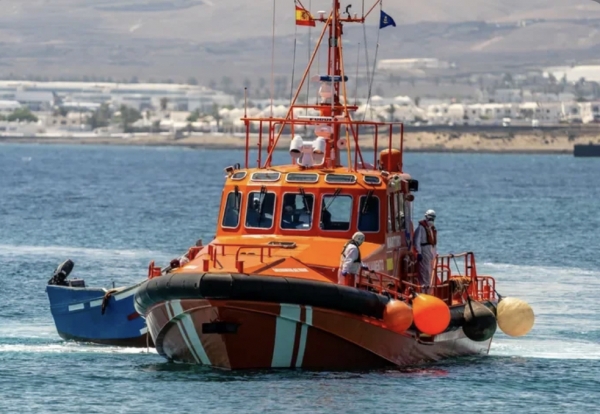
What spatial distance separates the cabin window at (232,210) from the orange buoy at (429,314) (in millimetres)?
3038

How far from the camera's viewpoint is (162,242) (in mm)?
49750

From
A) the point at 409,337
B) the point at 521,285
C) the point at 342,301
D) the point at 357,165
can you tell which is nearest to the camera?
the point at 342,301

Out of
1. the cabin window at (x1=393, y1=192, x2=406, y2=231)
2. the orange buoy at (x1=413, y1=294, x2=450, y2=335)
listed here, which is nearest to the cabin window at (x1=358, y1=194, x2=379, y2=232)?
the cabin window at (x1=393, y1=192, x2=406, y2=231)

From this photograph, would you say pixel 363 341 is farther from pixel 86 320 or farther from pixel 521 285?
pixel 521 285

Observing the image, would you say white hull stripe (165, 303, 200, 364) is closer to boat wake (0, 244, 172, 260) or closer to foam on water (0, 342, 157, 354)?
foam on water (0, 342, 157, 354)

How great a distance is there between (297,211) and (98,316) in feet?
16.6

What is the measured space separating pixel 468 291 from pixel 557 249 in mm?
23518

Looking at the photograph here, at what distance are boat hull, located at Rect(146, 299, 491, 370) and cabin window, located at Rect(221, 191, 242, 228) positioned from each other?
1.93m

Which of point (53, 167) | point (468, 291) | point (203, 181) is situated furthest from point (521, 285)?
point (53, 167)

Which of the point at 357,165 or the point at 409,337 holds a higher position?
the point at 357,165

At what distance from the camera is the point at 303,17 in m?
25.8

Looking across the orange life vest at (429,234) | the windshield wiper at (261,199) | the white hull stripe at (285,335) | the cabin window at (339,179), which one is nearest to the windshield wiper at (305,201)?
the cabin window at (339,179)

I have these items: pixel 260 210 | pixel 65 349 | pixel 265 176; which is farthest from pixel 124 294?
pixel 265 176

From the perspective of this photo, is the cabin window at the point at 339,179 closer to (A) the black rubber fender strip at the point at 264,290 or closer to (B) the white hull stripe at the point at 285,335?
(A) the black rubber fender strip at the point at 264,290
